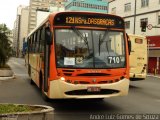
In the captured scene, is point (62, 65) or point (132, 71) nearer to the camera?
point (62, 65)

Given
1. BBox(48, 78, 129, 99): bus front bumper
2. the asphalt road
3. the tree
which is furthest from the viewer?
the tree

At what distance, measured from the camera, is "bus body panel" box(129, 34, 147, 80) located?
21359 millimetres

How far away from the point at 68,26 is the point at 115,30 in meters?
1.52

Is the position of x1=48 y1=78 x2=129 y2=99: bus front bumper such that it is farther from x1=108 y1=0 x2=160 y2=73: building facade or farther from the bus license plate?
x1=108 y1=0 x2=160 y2=73: building facade

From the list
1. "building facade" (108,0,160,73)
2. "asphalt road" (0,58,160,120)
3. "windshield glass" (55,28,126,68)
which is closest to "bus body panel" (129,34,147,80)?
"asphalt road" (0,58,160,120)

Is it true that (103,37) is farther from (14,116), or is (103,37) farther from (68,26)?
(14,116)

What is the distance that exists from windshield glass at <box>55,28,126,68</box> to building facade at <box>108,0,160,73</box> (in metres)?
30.5

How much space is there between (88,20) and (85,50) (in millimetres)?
1023

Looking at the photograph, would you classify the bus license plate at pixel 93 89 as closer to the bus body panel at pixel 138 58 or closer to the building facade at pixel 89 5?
the bus body panel at pixel 138 58

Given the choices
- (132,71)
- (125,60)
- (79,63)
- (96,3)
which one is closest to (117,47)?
(125,60)

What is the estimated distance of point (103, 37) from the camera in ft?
38.7

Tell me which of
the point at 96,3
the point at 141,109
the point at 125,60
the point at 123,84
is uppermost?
the point at 96,3

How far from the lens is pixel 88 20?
469 inches

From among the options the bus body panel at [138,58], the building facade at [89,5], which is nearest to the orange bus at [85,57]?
the bus body panel at [138,58]
